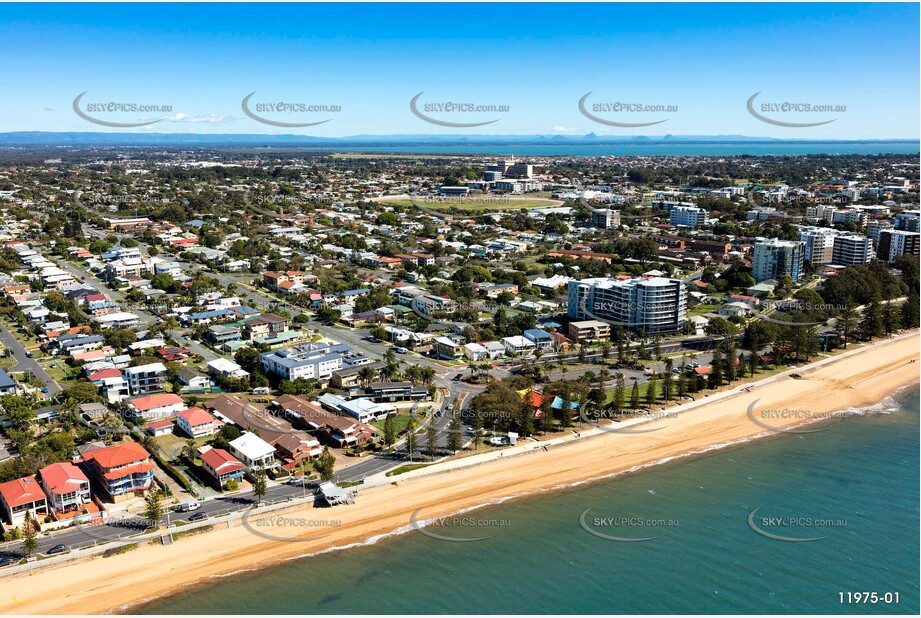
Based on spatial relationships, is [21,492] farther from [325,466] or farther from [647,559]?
[647,559]

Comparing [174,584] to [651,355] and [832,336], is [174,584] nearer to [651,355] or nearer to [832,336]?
[651,355]

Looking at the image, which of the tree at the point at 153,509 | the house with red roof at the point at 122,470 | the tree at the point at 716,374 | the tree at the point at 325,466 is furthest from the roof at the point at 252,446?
the tree at the point at 716,374

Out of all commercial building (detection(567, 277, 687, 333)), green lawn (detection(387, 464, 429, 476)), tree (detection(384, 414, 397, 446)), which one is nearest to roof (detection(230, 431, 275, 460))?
tree (detection(384, 414, 397, 446))

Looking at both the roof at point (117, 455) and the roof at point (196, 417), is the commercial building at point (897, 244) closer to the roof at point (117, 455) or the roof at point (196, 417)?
the roof at point (196, 417)

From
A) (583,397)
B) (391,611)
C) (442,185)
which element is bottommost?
(391,611)

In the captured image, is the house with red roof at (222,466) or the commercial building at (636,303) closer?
the house with red roof at (222,466)

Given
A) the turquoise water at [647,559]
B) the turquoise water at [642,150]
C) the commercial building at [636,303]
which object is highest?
the turquoise water at [642,150]

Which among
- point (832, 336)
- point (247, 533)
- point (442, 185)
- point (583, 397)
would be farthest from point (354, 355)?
point (442, 185)
